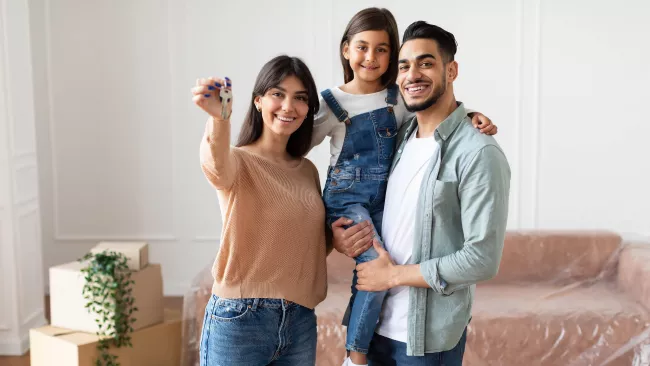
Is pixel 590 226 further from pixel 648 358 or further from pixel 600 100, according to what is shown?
pixel 648 358

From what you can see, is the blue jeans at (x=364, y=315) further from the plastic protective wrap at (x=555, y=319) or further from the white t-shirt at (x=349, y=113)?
the plastic protective wrap at (x=555, y=319)

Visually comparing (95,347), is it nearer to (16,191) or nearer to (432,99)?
(16,191)

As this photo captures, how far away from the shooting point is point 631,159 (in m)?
4.61

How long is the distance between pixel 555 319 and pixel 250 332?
196cm

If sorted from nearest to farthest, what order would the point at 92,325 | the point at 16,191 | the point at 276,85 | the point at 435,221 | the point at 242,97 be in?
the point at 435,221 → the point at 276,85 → the point at 92,325 → the point at 16,191 → the point at 242,97

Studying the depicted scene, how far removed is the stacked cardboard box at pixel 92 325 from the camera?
310 cm

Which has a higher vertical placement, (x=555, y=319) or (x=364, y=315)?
(x=364, y=315)

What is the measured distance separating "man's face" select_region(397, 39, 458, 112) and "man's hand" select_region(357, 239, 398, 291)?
1.31ft

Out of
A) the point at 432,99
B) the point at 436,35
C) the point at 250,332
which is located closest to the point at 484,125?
the point at 432,99

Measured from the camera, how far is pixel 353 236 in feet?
6.04

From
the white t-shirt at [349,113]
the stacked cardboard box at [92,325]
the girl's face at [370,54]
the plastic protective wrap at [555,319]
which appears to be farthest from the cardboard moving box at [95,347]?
the girl's face at [370,54]

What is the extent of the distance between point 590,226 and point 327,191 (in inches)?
130

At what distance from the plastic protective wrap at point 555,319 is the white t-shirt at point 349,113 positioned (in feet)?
4.38

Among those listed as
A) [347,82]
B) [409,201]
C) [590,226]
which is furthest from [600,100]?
[409,201]
